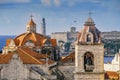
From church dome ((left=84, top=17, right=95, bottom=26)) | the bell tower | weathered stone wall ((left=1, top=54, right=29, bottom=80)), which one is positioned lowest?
weathered stone wall ((left=1, top=54, right=29, bottom=80))

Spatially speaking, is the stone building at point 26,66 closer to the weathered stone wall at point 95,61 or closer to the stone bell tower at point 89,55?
the weathered stone wall at point 95,61

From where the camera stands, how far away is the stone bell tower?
135 feet

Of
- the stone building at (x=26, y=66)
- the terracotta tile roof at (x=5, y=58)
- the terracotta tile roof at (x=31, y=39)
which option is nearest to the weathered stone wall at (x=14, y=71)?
the stone building at (x=26, y=66)

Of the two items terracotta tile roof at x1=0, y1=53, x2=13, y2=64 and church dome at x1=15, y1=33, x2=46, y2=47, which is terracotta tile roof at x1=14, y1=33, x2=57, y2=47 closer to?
church dome at x1=15, y1=33, x2=46, y2=47

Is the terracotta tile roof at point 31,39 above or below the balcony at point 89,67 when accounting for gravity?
above

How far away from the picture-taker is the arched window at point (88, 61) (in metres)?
41.4

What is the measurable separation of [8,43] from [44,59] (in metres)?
7.04

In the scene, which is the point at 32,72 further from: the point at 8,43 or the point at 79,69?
the point at 8,43

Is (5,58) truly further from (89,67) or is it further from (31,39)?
(89,67)

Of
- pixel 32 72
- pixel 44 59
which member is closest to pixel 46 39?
pixel 44 59

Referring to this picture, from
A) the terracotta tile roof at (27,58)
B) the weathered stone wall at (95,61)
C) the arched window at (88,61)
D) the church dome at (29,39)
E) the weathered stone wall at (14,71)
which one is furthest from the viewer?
the church dome at (29,39)

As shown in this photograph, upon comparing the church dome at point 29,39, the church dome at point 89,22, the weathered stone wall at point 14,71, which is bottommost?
the weathered stone wall at point 14,71

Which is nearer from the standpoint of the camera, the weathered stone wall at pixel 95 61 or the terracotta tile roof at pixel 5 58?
the weathered stone wall at pixel 95 61

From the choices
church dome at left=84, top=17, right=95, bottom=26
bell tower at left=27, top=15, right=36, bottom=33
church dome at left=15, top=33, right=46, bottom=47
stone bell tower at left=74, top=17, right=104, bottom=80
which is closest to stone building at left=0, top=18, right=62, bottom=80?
church dome at left=15, top=33, right=46, bottom=47
